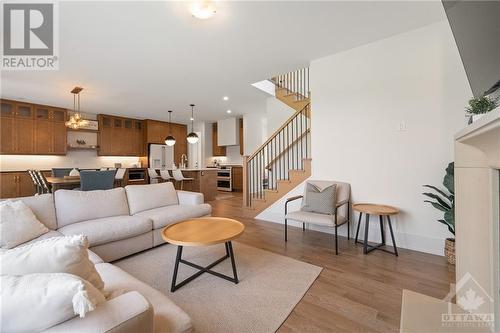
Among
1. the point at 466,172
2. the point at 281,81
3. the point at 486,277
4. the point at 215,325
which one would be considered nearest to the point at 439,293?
the point at 486,277

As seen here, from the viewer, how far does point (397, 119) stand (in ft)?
9.52

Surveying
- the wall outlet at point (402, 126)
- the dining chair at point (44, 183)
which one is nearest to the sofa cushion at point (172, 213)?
the dining chair at point (44, 183)

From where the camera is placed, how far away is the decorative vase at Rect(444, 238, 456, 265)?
7.87 ft

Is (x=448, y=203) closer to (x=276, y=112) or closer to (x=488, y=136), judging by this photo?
(x=488, y=136)

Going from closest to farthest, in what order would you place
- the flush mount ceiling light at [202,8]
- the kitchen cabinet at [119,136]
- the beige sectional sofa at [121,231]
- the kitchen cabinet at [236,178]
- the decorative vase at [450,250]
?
the beige sectional sofa at [121,231] → the flush mount ceiling light at [202,8] → the decorative vase at [450,250] → the kitchen cabinet at [119,136] → the kitchen cabinet at [236,178]

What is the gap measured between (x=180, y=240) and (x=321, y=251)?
5.93 ft

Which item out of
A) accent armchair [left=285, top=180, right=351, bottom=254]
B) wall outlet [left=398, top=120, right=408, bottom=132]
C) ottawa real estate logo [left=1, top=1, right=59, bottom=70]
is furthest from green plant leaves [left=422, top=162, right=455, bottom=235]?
ottawa real estate logo [left=1, top=1, right=59, bottom=70]

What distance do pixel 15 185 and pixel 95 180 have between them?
3.46 metres

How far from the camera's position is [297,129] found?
4398 mm

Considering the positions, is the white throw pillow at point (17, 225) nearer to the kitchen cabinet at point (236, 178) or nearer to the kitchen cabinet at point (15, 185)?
the kitchen cabinet at point (15, 185)

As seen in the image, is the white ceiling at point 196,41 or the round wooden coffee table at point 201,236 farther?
the white ceiling at point 196,41

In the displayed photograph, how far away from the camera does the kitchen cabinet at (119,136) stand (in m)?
7.20

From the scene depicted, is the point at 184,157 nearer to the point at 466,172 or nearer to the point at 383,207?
the point at 383,207

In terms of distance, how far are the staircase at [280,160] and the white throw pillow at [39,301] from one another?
3.43 metres
